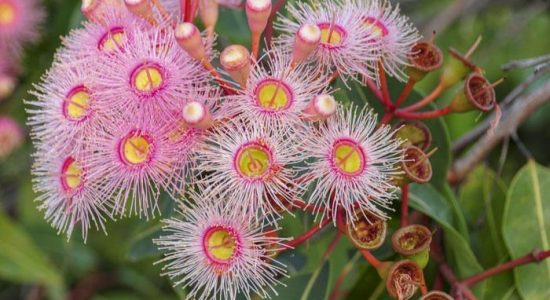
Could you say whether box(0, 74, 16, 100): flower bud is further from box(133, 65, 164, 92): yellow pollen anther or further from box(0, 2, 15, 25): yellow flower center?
box(133, 65, 164, 92): yellow pollen anther

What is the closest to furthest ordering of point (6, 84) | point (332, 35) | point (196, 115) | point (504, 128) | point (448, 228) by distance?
point (196, 115)
point (332, 35)
point (448, 228)
point (504, 128)
point (6, 84)

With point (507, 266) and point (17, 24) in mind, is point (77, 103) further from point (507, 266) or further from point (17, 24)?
point (17, 24)

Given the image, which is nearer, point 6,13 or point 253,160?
point 253,160

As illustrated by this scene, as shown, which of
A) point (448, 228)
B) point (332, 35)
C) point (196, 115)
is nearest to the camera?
point (196, 115)

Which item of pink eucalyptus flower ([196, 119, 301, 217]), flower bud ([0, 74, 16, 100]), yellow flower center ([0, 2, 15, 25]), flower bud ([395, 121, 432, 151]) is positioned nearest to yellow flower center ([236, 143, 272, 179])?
pink eucalyptus flower ([196, 119, 301, 217])

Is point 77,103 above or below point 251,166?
above

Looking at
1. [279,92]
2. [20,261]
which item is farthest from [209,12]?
[20,261]
